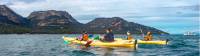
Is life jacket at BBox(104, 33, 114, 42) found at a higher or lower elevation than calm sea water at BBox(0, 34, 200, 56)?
higher

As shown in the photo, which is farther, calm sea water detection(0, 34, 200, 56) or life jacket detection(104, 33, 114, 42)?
life jacket detection(104, 33, 114, 42)

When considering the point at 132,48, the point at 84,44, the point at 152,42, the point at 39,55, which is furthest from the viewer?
the point at 152,42

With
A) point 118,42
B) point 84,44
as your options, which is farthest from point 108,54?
point 84,44

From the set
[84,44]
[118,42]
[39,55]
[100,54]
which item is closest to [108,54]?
[100,54]

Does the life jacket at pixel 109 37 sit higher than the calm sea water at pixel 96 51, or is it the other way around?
the life jacket at pixel 109 37

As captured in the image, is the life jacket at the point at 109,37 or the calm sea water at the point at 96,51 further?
the life jacket at the point at 109,37

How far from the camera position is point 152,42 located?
2309 inches

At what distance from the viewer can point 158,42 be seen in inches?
2340

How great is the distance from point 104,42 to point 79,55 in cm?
1193

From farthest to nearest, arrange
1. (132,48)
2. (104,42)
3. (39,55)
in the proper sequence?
(104,42) < (132,48) < (39,55)

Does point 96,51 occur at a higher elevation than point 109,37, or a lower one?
lower

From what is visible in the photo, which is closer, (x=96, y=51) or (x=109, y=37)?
(x=96, y=51)

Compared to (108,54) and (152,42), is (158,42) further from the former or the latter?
(108,54)

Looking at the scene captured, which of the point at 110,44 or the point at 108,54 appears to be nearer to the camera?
the point at 108,54
